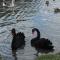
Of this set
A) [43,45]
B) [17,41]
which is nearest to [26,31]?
[17,41]

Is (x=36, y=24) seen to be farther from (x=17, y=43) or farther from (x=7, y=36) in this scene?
(x=17, y=43)

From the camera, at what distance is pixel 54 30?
27484 mm

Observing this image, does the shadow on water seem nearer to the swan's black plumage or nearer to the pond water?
the pond water

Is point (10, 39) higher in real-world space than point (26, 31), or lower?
higher

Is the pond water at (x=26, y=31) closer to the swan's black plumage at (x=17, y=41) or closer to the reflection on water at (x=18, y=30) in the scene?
the reflection on water at (x=18, y=30)

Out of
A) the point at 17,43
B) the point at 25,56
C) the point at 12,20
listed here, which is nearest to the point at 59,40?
the point at 17,43

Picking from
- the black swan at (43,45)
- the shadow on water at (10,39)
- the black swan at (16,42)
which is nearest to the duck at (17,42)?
the black swan at (16,42)

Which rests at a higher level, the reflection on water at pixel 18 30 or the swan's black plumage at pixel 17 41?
the swan's black plumage at pixel 17 41

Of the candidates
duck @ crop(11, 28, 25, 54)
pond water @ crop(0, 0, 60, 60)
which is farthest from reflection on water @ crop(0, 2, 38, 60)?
duck @ crop(11, 28, 25, 54)

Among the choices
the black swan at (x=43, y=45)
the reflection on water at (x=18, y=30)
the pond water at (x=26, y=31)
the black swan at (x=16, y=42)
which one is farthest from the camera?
the black swan at (x=16, y=42)

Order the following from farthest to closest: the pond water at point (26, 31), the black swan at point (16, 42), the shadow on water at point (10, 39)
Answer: the black swan at point (16, 42)
the pond water at point (26, 31)
the shadow on water at point (10, 39)

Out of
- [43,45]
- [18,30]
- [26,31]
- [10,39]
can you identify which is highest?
[43,45]

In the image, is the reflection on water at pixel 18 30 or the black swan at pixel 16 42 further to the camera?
the black swan at pixel 16 42

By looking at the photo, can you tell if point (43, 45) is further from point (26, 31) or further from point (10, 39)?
point (26, 31)
